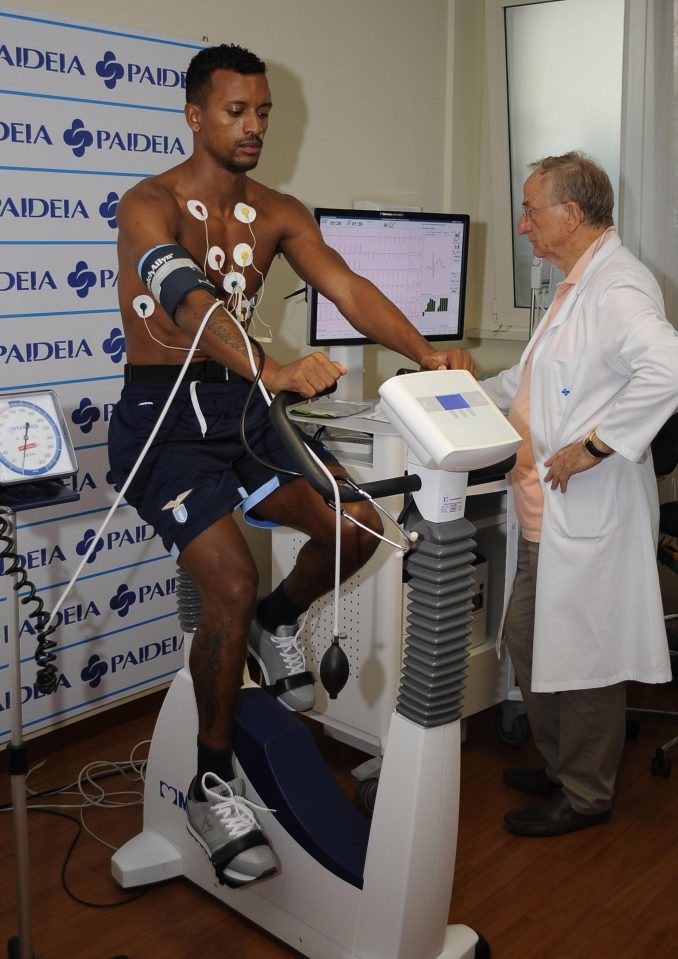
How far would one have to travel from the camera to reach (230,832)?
76.5 inches

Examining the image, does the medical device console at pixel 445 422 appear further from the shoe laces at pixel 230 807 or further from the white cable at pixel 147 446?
the shoe laces at pixel 230 807

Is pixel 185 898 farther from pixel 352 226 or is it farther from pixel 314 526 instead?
pixel 352 226

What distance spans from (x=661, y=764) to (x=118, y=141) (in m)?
2.27

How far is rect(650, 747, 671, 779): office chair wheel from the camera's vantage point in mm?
2770

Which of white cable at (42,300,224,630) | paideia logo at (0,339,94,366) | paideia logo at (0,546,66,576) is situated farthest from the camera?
paideia logo at (0,546,66,576)

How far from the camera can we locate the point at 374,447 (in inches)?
103

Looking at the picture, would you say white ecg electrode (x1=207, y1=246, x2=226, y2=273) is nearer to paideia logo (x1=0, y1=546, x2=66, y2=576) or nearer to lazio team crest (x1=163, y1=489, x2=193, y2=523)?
lazio team crest (x1=163, y1=489, x2=193, y2=523)

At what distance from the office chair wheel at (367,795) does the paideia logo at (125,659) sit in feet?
2.81

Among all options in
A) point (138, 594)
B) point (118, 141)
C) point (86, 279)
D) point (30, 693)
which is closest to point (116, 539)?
point (138, 594)

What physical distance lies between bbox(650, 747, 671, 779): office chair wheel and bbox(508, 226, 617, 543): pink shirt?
759mm

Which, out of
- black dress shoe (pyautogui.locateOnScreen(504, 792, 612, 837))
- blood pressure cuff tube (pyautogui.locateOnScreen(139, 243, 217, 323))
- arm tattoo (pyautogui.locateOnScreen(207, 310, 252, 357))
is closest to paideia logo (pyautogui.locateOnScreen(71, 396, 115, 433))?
blood pressure cuff tube (pyautogui.locateOnScreen(139, 243, 217, 323))

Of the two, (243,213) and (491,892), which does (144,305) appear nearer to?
(243,213)

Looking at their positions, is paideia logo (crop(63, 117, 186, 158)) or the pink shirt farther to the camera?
paideia logo (crop(63, 117, 186, 158))

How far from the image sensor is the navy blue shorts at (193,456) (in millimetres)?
2025
